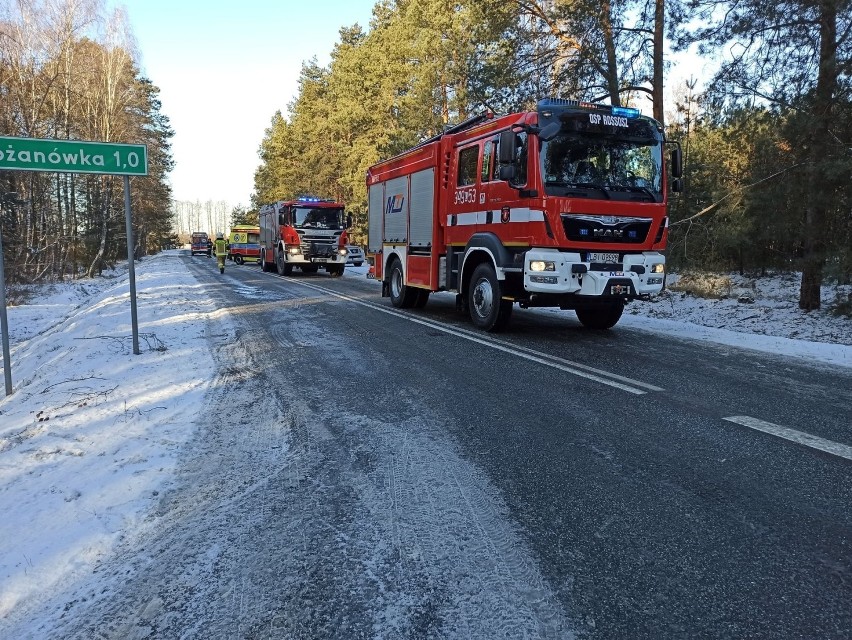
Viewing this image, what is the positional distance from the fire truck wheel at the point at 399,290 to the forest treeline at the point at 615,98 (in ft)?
19.7

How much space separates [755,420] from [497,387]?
2173 millimetres

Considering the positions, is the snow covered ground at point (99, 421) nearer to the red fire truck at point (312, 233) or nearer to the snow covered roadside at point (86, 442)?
the snow covered roadside at point (86, 442)

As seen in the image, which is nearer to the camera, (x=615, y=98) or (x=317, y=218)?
(x=615, y=98)

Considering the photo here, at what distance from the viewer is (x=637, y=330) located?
30.7ft

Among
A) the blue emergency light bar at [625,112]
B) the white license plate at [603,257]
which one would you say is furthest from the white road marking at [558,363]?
the blue emergency light bar at [625,112]

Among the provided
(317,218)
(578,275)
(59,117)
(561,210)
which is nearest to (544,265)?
(578,275)

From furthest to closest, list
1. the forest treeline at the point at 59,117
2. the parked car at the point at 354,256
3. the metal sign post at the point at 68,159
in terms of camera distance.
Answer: the parked car at the point at 354,256
the forest treeline at the point at 59,117
the metal sign post at the point at 68,159

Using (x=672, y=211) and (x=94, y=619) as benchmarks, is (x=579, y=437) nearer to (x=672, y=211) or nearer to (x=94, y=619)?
(x=94, y=619)

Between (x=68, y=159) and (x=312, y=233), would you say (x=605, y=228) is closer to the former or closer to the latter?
(x=68, y=159)

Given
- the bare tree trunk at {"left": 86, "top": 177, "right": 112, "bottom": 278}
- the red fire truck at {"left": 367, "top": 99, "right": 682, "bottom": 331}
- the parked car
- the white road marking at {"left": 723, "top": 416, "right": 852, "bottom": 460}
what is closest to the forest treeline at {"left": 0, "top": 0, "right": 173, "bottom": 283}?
the bare tree trunk at {"left": 86, "top": 177, "right": 112, "bottom": 278}

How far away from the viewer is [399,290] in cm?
1208

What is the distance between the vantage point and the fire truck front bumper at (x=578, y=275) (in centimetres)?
750

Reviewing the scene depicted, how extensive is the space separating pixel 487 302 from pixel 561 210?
1.94 m

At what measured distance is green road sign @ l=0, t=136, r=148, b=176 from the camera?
5.80m
